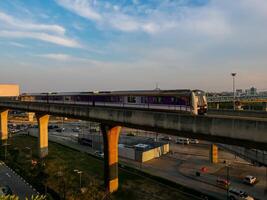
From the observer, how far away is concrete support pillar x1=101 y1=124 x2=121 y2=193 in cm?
4156

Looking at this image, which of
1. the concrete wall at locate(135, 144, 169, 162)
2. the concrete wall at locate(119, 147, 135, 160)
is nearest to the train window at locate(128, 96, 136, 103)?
the concrete wall at locate(135, 144, 169, 162)

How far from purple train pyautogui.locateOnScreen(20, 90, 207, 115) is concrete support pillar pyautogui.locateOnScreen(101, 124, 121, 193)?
155 inches

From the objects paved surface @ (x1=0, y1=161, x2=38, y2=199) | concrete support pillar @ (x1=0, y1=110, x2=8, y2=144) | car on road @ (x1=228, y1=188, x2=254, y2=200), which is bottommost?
car on road @ (x1=228, y1=188, x2=254, y2=200)

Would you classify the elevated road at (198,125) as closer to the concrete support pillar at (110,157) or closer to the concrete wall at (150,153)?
the concrete support pillar at (110,157)

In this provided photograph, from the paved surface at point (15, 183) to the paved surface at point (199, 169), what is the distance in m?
21.7

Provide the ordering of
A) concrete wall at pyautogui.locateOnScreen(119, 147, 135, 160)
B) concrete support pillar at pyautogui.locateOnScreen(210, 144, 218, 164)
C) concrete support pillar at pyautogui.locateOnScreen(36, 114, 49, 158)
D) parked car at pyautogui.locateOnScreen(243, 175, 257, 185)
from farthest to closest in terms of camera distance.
Answer: 1. concrete support pillar at pyautogui.locateOnScreen(36, 114, 49, 158)
2. concrete wall at pyautogui.locateOnScreen(119, 147, 135, 160)
3. concrete support pillar at pyautogui.locateOnScreen(210, 144, 218, 164)
4. parked car at pyautogui.locateOnScreen(243, 175, 257, 185)

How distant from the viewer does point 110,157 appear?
42031 mm

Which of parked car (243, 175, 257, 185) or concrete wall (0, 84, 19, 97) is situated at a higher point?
concrete wall (0, 84, 19, 97)

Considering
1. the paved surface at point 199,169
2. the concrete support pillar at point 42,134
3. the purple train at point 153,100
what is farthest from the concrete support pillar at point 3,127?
the purple train at point 153,100

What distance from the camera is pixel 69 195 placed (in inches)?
1505

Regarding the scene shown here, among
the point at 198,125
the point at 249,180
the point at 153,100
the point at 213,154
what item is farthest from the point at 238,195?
the point at 198,125

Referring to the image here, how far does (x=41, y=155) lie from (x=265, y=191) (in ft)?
156

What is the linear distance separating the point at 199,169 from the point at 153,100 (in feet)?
87.2

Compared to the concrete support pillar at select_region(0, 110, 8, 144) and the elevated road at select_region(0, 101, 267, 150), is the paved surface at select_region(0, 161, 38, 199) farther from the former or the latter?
the concrete support pillar at select_region(0, 110, 8, 144)
